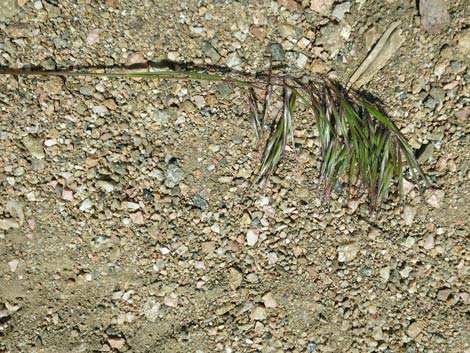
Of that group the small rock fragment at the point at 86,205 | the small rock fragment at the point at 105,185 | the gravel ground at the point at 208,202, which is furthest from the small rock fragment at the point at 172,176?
the small rock fragment at the point at 86,205

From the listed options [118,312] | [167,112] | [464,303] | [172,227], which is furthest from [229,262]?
[464,303]

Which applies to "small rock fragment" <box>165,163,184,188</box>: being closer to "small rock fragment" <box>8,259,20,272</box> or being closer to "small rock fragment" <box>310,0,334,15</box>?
"small rock fragment" <box>8,259,20,272</box>

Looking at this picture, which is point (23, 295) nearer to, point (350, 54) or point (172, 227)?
point (172, 227)

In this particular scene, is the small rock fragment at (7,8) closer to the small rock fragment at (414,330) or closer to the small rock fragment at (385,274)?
the small rock fragment at (385,274)

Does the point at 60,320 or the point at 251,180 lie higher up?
the point at 251,180

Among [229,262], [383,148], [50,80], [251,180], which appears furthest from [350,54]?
[50,80]

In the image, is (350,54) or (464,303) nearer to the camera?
(464,303)

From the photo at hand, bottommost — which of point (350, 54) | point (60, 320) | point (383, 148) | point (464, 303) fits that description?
point (60, 320)

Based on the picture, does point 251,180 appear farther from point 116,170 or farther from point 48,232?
point 48,232
